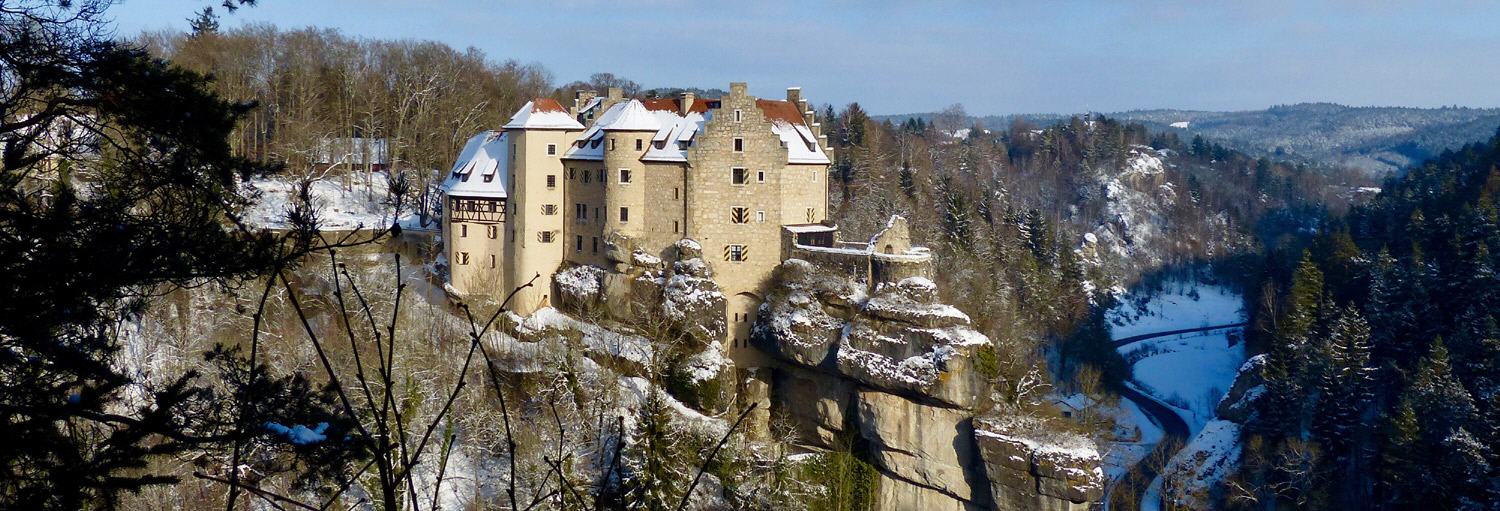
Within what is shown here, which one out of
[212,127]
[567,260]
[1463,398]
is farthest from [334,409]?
[1463,398]

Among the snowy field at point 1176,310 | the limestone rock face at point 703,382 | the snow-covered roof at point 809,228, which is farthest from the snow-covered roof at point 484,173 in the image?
the snowy field at point 1176,310

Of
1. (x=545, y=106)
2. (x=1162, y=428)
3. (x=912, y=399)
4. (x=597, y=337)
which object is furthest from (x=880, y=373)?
(x=1162, y=428)

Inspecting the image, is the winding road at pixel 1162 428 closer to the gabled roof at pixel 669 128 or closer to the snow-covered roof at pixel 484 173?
the gabled roof at pixel 669 128

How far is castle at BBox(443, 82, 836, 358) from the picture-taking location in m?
35.8

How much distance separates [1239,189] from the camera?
128m

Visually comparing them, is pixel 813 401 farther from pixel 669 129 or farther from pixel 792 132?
pixel 669 129

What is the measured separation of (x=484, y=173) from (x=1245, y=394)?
116 feet

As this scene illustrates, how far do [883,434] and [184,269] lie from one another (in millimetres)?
28802

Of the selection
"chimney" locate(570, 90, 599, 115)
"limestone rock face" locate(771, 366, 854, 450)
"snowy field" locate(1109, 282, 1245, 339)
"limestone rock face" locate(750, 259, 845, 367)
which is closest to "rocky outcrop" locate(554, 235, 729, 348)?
"limestone rock face" locate(750, 259, 845, 367)

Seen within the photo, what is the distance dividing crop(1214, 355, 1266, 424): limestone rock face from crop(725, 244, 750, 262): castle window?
1005 inches

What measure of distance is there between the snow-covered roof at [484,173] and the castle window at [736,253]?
23.8ft

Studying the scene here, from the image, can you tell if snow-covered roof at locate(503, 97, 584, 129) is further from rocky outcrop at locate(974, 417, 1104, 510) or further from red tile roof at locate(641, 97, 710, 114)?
rocky outcrop at locate(974, 417, 1104, 510)

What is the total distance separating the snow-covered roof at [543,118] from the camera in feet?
118

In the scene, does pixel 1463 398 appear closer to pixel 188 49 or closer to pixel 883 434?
pixel 883 434
